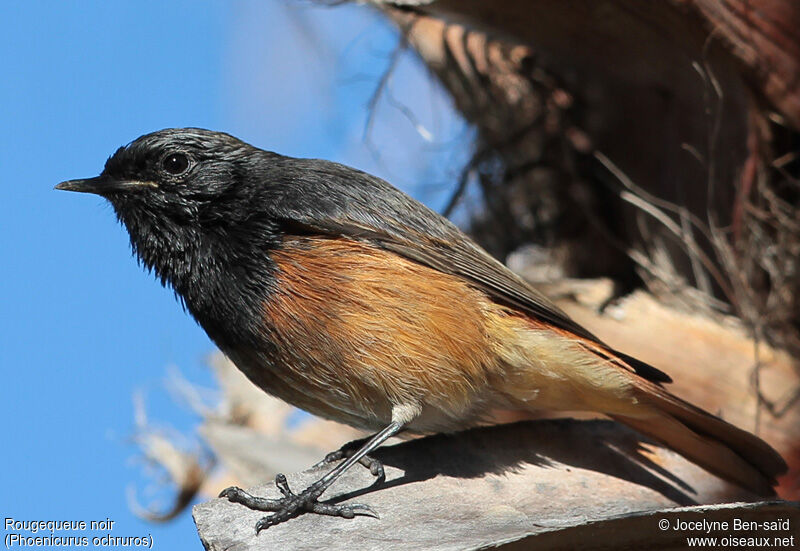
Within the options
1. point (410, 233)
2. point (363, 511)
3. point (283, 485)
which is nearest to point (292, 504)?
point (283, 485)

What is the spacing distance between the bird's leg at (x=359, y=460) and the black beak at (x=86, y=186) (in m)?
1.38

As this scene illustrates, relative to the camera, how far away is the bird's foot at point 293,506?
3506 mm

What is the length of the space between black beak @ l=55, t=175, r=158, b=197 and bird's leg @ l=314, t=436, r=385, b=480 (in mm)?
1291

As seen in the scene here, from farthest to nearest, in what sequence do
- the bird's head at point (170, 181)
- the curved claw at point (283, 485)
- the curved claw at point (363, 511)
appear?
the bird's head at point (170, 181) → the curved claw at point (283, 485) → the curved claw at point (363, 511)

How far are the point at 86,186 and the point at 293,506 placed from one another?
60.4 inches

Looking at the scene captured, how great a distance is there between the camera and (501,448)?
Result: 4.13 meters

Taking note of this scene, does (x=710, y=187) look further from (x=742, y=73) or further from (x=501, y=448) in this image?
(x=501, y=448)

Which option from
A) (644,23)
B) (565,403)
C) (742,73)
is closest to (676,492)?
(565,403)

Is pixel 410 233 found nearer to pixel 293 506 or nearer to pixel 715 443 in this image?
pixel 293 506

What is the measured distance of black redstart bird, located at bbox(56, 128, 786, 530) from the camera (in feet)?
12.4

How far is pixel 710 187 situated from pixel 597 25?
0.95m

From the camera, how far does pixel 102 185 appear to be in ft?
13.5

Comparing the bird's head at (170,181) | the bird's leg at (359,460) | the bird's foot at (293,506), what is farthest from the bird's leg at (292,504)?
the bird's head at (170,181)

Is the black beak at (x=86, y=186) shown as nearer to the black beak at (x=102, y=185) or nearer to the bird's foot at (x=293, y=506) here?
the black beak at (x=102, y=185)
